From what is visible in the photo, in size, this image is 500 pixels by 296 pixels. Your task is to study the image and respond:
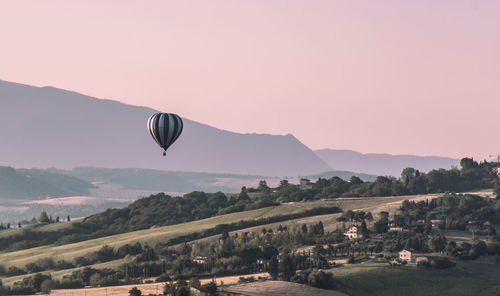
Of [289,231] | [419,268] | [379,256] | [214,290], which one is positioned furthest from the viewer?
[289,231]

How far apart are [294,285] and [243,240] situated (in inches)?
2126

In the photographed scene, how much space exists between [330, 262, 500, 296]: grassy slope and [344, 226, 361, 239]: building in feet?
104

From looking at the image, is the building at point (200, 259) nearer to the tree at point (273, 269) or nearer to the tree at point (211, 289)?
the tree at point (273, 269)

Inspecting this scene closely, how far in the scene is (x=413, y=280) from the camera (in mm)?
145125

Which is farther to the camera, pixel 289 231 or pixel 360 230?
pixel 289 231

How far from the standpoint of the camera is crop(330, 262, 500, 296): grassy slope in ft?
453

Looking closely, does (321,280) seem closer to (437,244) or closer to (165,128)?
(165,128)

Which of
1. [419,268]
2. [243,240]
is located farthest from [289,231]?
[419,268]

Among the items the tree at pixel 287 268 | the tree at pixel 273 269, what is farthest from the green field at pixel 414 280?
the tree at pixel 273 269

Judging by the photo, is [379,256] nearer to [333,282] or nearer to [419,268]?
[419,268]

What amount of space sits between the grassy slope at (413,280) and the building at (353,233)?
31748 mm

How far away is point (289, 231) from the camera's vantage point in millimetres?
199250

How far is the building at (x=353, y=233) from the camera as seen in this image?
7300 inches

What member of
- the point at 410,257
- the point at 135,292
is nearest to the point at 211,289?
the point at 135,292
